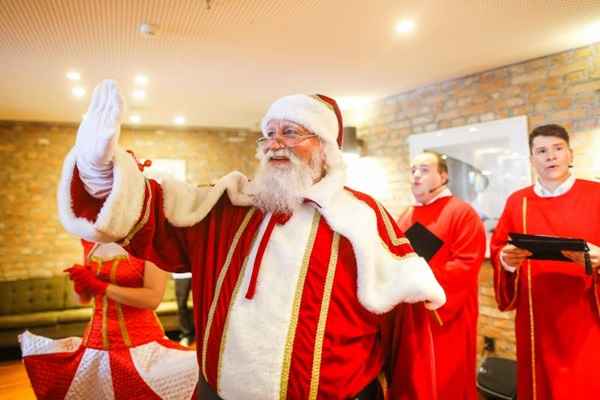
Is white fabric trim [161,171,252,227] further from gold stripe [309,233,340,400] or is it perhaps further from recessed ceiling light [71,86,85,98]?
recessed ceiling light [71,86,85,98]

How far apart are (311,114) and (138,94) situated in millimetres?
4018

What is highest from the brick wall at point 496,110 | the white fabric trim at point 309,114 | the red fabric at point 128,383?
the brick wall at point 496,110

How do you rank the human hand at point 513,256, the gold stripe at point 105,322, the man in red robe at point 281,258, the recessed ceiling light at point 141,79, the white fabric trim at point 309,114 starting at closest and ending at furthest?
the man in red robe at point 281,258, the white fabric trim at point 309,114, the gold stripe at point 105,322, the human hand at point 513,256, the recessed ceiling light at point 141,79

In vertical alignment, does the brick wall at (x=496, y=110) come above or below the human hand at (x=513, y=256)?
above

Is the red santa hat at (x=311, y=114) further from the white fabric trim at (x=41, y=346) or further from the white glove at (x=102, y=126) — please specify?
the white fabric trim at (x=41, y=346)

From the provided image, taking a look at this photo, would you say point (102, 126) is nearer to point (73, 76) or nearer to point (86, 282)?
point (86, 282)

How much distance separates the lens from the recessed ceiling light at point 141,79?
13.8 ft

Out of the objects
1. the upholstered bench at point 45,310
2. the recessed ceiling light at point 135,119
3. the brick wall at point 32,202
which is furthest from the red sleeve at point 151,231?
the brick wall at point 32,202

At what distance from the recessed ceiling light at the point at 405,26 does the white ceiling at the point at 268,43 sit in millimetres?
51

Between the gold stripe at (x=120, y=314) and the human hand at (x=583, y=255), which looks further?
the gold stripe at (x=120, y=314)

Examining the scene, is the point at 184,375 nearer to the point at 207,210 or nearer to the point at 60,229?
the point at 207,210

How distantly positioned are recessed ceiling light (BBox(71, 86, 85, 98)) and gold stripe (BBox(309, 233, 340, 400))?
4264 millimetres

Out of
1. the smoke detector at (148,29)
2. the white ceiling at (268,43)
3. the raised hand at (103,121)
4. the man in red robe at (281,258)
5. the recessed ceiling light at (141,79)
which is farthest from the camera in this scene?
the recessed ceiling light at (141,79)

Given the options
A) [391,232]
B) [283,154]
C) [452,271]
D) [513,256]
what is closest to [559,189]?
[513,256]
